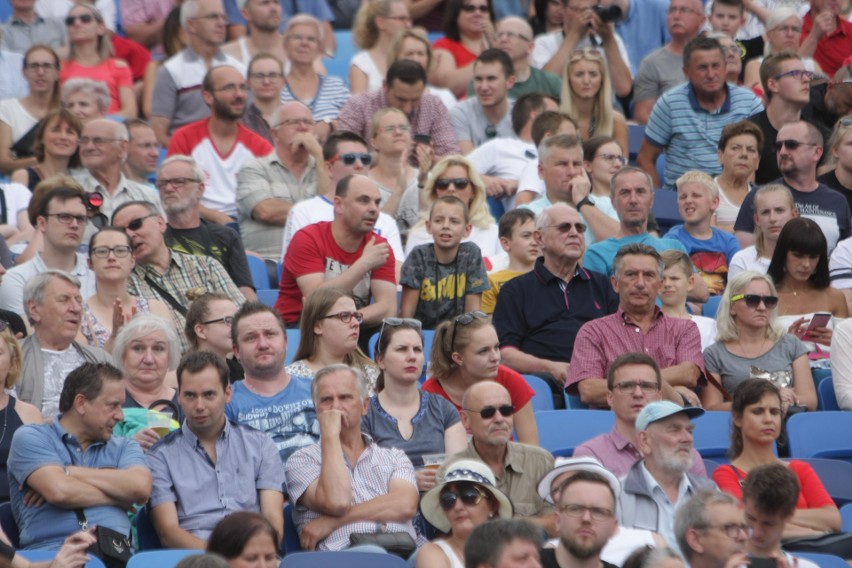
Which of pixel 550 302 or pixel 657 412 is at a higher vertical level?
pixel 550 302

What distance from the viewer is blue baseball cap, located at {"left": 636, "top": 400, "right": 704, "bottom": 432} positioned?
233 inches

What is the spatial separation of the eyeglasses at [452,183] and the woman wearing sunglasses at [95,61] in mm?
2985

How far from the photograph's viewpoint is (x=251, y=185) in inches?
359

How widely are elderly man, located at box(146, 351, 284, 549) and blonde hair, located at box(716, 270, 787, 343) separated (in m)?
2.41

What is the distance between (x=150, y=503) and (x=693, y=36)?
6.59 m

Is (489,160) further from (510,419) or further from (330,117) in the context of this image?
(510,419)

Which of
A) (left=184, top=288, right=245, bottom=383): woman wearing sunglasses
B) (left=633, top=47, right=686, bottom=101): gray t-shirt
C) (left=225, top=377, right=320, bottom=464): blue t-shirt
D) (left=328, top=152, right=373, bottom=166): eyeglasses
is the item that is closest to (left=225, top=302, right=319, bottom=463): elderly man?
(left=225, top=377, right=320, bottom=464): blue t-shirt

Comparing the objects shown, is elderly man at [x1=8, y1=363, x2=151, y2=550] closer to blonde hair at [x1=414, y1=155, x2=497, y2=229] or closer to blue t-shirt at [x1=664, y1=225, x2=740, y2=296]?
blonde hair at [x1=414, y1=155, x2=497, y2=229]

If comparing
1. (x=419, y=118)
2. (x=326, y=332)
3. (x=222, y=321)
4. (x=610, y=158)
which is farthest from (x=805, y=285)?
(x=419, y=118)

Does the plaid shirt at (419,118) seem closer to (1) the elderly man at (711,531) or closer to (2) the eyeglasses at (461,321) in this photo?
(2) the eyeglasses at (461,321)

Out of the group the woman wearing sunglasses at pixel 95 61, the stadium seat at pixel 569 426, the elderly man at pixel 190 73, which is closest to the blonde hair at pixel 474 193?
the stadium seat at pixel 569 426

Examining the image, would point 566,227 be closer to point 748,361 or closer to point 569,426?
point 748,361

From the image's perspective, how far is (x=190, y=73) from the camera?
1051cm

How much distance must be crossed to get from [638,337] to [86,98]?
162 inches
